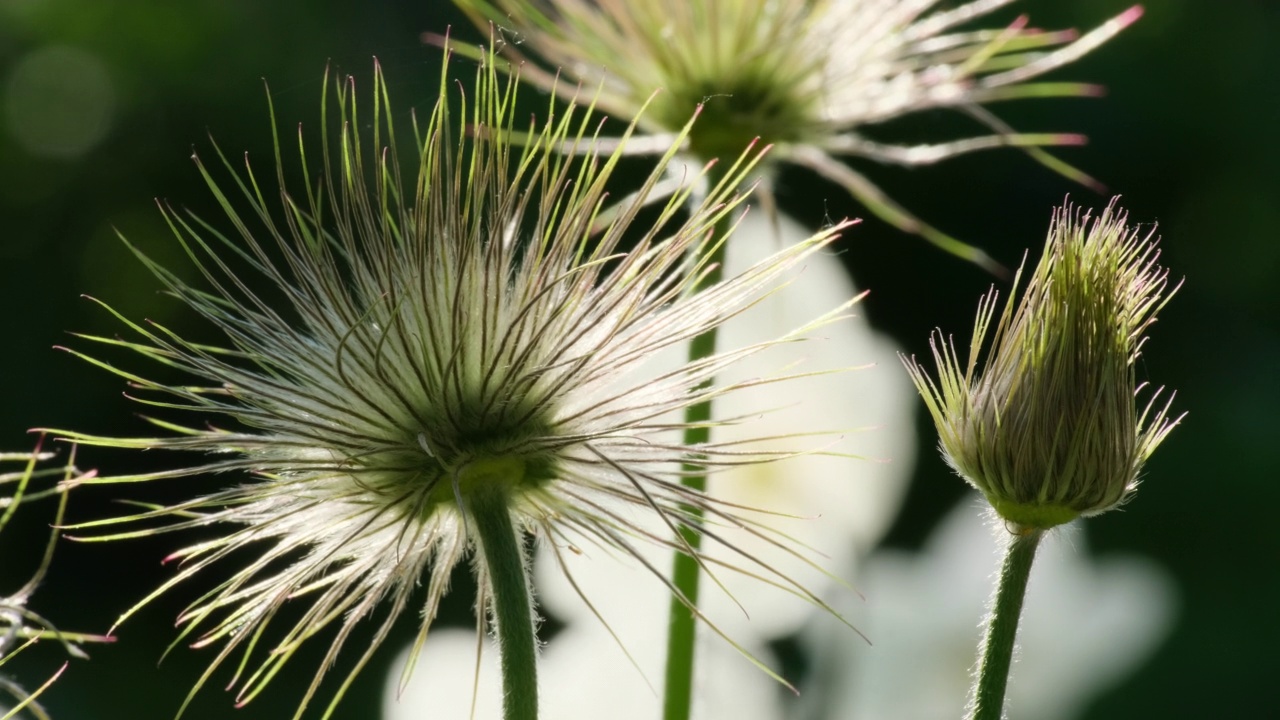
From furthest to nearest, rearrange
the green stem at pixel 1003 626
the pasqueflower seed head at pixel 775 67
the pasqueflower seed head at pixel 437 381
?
the pasqueflower seed head at pixel 775 67
the pasqueflower seed head at pixel 437 381
the green stem at pixel 1003 626

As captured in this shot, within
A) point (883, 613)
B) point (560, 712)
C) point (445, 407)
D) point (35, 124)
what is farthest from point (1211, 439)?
point (35, 124)

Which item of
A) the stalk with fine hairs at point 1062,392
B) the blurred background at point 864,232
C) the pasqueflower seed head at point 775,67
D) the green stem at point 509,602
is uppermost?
the blurred background at point 864,232

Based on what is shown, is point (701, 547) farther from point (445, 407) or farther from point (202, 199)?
point (202, 199)

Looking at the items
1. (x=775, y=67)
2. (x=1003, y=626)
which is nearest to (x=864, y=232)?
(x=775, y=67)

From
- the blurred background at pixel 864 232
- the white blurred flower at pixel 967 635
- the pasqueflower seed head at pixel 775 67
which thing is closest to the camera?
the white blurred flower at pixel 967 635

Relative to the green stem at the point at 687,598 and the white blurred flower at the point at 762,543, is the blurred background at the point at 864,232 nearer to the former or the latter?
the white blurred flower at the point at 762,543

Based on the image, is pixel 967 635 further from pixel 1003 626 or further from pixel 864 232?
pixel 864 232

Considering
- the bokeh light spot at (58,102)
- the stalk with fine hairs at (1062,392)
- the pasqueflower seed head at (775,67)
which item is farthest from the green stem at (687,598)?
the bokeh light spot at (58,102)

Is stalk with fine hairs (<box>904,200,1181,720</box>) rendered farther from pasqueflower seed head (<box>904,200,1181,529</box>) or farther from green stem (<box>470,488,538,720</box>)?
green stem (<box>470,488,538,720</box>)
